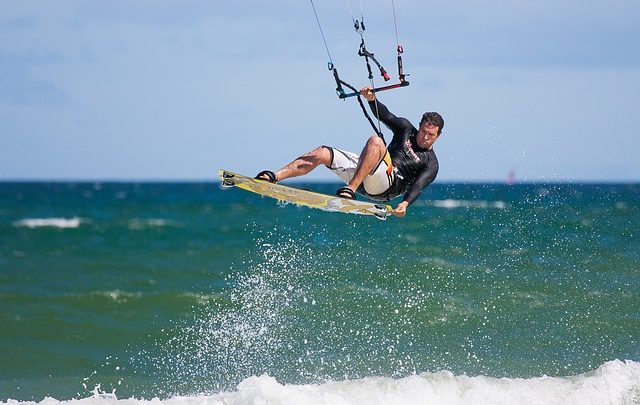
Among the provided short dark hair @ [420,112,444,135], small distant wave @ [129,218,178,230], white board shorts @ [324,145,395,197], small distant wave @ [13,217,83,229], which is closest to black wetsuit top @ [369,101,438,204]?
white board shorts @ [324,145,395,197]

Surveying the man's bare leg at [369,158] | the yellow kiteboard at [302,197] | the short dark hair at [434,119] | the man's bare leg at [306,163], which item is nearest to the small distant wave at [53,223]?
the yellow kiteboard at [302,197]

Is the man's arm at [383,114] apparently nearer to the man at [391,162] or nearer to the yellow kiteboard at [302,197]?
the man at [391,162]

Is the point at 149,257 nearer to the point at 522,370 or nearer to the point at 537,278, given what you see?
the point at 537,278

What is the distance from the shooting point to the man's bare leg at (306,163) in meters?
9.60

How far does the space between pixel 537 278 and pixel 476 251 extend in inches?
163

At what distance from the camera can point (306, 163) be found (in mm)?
9695

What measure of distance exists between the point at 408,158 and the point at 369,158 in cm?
57

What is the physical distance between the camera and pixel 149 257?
78.1 feet

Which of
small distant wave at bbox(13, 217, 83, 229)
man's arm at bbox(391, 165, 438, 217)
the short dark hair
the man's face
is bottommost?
small distant wave at bbox(13, 217, 83, 229)

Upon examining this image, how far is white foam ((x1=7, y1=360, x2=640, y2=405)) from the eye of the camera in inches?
361

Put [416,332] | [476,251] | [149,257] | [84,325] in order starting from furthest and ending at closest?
[149,257] → [476,251] → [84,325] → [416,332]

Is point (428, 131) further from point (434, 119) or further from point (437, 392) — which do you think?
point (437, 392)

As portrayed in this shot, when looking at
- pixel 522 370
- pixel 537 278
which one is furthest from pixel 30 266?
pixel 522 370

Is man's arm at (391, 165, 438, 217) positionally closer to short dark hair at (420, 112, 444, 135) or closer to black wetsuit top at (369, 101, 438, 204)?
black wetsuit top at (369, 101, 438, 204)
